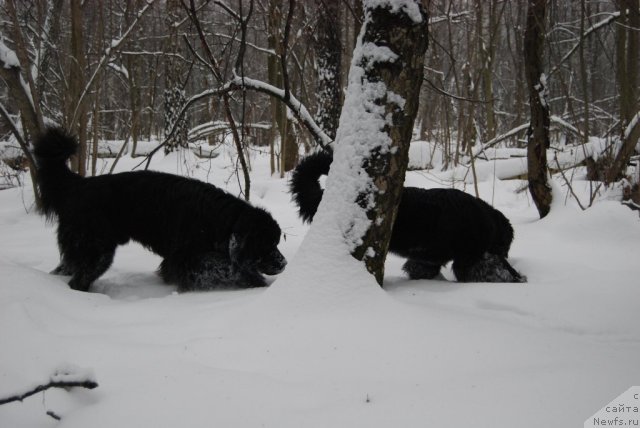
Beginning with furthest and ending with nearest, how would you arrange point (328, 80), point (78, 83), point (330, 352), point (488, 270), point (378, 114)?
point (328, 80), point (78, 83), point (488, 270), point (378, 114), point (330, 352)

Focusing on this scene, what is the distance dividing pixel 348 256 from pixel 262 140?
892 inches

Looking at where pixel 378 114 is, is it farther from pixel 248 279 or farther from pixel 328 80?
pixel 328 80

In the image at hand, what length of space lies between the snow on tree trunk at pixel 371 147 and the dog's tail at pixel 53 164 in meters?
2.51

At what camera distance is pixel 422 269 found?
13.5 feet

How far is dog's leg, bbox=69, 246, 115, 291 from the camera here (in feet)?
12.6

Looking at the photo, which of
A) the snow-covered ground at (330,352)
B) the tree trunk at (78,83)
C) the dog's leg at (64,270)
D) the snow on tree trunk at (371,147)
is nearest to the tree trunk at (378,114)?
the snow on tree trunk at (371,147)

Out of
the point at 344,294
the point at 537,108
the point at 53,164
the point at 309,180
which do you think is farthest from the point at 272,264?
the point at 537,108

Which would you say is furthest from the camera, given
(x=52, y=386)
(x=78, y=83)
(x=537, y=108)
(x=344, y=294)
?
(x=78, y=83)

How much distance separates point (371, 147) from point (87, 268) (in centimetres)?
272

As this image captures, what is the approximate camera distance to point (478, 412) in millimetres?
1642

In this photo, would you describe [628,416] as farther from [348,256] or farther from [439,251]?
[439,251]

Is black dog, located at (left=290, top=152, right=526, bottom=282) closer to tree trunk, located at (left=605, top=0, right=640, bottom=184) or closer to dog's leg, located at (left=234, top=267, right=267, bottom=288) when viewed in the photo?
dog's leg, located at (left=234, top=267, right=267, bottom=288)

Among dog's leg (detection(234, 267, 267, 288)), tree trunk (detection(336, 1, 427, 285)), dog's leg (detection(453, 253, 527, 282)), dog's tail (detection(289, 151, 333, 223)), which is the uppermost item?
tree trunk (detection(336, 1, 427, 285))

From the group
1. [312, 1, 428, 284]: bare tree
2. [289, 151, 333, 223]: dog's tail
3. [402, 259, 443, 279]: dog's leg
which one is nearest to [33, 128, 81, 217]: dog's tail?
[289, 151, 333, 223]: dog's tail
